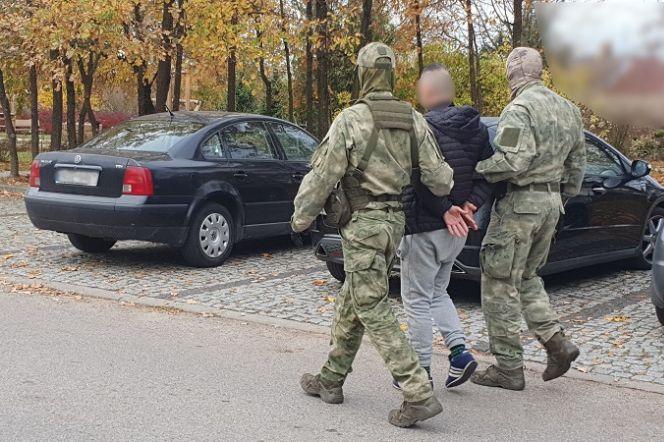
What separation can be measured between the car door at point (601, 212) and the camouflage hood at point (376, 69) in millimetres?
3794

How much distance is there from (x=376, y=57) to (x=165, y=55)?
513 inches

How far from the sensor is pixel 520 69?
17.4 feet

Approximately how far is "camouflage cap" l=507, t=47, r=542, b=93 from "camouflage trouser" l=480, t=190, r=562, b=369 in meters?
0.68

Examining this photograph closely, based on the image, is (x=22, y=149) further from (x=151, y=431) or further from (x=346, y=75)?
(x=151, y=431)

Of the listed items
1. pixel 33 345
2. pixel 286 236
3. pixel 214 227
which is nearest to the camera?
pixel 33 345

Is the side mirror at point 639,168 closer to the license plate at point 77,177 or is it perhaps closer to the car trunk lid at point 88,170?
the car trunk lid at point 88,170

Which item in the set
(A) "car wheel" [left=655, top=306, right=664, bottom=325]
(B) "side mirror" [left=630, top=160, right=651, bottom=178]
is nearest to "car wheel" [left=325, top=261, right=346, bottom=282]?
(B) "side mirror" [left=630, top=160, right=651, bottom=178]

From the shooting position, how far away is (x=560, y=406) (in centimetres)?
507

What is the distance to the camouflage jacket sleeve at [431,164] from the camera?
15.3 ft

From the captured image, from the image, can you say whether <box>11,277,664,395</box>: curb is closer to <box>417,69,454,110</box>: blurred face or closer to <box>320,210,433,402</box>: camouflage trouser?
<box>320,210,433,402</box>: camouflage trouser

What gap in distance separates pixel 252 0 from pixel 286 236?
803 centimetres

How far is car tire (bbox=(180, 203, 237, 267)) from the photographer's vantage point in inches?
369

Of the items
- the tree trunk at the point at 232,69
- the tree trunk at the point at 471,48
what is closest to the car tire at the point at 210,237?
the tree trunk at the point at 232,69

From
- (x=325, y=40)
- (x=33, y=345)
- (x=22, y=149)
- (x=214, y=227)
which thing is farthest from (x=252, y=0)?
(x=22, y=149)
